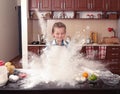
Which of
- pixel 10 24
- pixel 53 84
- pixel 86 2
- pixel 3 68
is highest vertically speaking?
pixel 86 2

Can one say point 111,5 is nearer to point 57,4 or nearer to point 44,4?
point 57,4

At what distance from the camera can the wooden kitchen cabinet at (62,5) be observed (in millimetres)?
5047

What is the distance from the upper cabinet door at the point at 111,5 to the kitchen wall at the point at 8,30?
247 cm

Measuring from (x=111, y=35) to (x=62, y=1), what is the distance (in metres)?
1.48

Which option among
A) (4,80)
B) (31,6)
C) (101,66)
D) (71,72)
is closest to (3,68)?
(4,80)

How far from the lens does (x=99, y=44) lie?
5.00 m

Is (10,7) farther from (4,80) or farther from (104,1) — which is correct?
(4,80)

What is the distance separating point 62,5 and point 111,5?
1.12m

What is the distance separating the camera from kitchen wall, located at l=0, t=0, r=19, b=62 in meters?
5.40

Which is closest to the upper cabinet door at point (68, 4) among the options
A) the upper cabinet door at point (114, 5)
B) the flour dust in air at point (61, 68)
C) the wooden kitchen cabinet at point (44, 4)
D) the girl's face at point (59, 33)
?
the wooden kitchen cabinet at point (44, 4)

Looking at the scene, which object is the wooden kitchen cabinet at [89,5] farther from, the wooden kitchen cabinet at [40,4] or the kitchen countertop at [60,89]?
the kitchen countertop at [60,89]

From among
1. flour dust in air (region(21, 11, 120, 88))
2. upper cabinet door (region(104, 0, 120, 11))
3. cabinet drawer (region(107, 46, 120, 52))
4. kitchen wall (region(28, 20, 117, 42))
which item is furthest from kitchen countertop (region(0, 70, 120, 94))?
kitchen wall (region(28, 20, 117, 42))

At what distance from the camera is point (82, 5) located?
5.07 metres

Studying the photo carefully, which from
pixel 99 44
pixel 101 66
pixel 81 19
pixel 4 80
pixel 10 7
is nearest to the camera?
pixel 4 80
